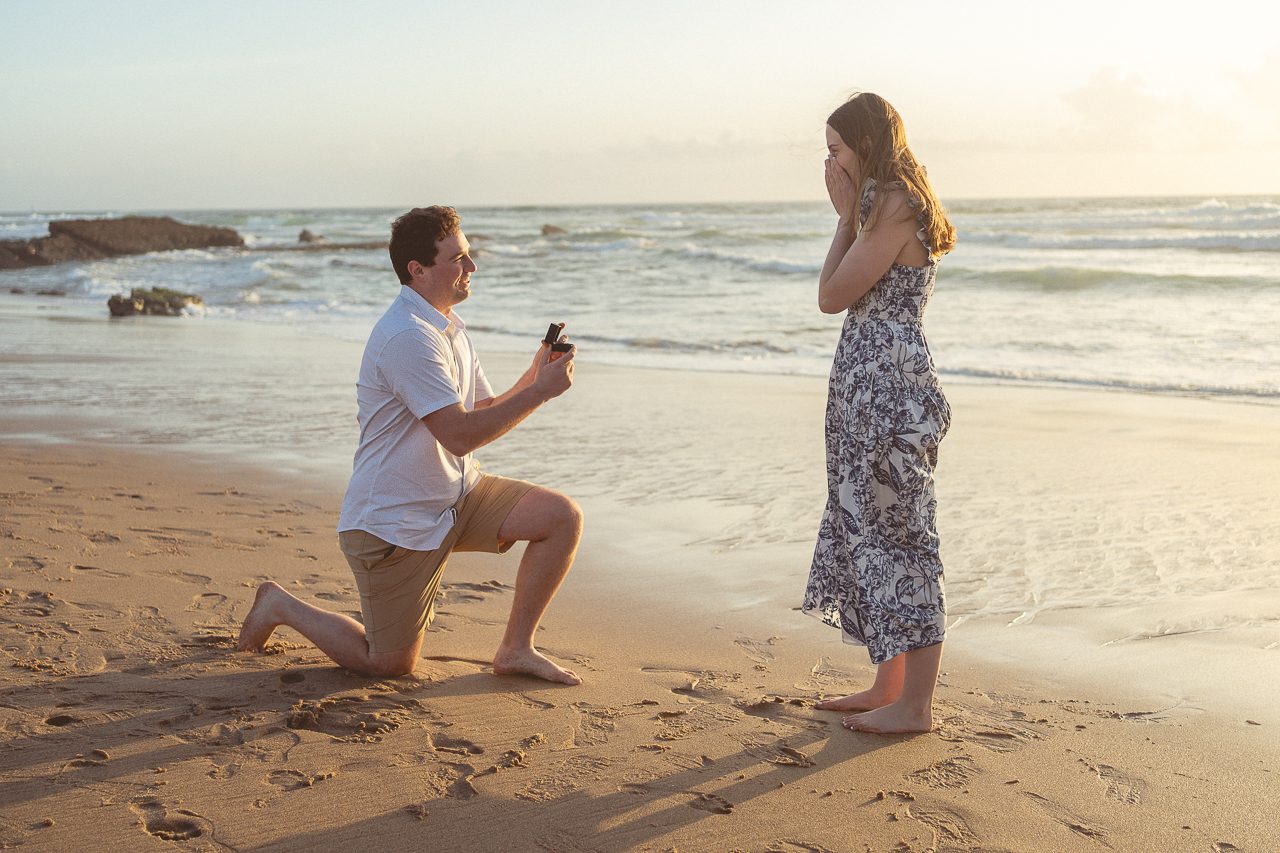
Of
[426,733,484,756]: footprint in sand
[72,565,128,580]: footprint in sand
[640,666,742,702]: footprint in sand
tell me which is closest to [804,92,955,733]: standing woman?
[640,666,742,702]: footprint in sand

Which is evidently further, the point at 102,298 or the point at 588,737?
the point at 102,298

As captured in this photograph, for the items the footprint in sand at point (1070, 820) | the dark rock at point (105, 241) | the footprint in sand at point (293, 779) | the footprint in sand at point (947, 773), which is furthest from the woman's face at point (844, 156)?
the dark rock at point (105, 241)

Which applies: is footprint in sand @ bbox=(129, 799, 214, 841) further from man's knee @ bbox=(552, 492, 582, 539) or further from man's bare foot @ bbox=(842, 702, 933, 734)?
man's bare foot @ bbox=(842, 702, 933, 734)

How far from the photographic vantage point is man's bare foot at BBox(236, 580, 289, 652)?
153 inches

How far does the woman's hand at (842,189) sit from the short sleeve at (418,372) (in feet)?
4.32

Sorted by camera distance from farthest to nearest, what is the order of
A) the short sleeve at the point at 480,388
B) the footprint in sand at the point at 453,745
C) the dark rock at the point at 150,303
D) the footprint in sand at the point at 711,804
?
the dark rock at the point at 150,303
the short sleeve at the point at 480,388
the footprint in sand at the point at 453,745
the footprint in sand at the point at 711,804

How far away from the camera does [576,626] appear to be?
4.55 m

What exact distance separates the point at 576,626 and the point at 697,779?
1.51m

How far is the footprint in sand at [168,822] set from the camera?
2.67m

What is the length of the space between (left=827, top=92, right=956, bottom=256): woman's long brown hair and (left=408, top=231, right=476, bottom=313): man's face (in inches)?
49.7

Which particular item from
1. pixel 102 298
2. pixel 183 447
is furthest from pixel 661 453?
pixel 102 298

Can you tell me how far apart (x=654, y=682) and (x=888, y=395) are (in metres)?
1.25

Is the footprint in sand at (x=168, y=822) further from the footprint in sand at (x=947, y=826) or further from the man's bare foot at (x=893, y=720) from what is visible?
the man's bare foot at (x=893, y=720)

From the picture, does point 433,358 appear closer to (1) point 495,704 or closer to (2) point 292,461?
(1) point 495,704
